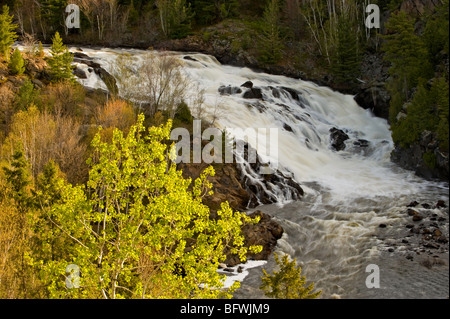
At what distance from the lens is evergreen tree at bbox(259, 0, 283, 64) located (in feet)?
224

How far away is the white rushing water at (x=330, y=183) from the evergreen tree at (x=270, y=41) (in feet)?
20.1

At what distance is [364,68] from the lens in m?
65.5

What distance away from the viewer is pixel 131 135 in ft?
47.6

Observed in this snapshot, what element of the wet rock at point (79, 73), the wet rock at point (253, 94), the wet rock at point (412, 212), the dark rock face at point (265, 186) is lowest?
the wet rock at point (412, 212)

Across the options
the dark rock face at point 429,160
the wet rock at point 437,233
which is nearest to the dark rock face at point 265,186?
the wet rock at point 437,233

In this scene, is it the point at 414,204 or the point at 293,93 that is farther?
the point at 293,93

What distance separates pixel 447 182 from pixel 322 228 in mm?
15845

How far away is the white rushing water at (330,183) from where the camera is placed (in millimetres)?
20938

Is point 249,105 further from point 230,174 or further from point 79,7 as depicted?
point 79,7

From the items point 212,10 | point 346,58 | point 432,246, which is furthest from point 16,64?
point 212,10

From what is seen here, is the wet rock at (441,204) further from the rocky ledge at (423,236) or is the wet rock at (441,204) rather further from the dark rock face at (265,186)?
the dark rock face at (265,186)

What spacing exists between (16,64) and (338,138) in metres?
34.7

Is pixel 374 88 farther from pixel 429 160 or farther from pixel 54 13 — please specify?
pixel 54 13

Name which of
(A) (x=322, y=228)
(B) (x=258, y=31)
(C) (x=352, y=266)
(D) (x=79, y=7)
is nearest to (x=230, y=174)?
(A) (x=322, y=228)
